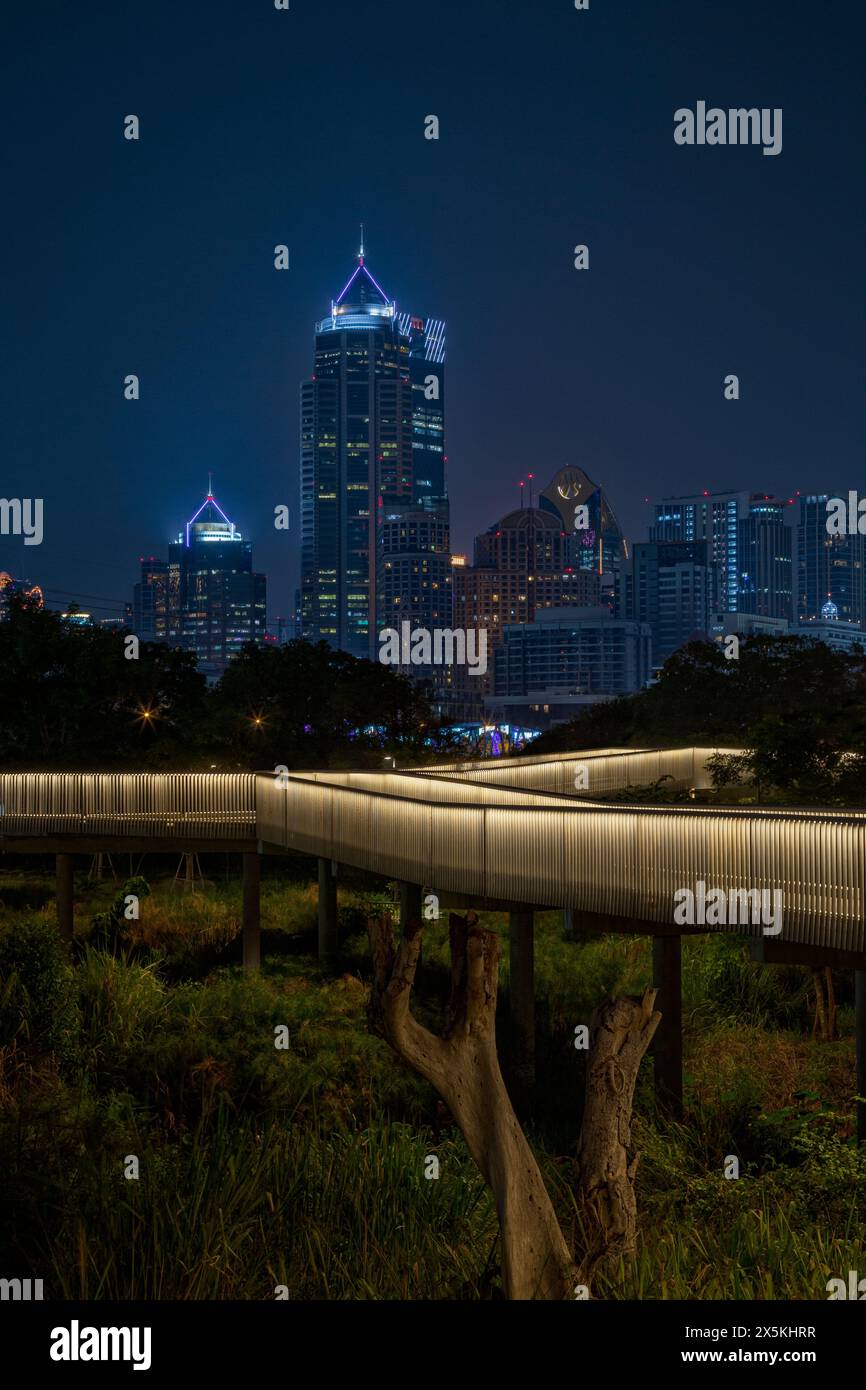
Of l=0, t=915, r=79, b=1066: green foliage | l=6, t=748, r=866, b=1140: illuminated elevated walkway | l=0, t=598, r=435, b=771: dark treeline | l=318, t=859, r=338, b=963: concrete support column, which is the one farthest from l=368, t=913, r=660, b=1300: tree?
l=0, t=598, r=435, b=771: dark treeline

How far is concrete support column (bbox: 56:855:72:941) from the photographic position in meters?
25.8

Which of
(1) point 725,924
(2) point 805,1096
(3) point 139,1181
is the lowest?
(2) point 805,1096

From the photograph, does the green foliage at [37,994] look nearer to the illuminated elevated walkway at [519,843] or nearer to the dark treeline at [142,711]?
the illuminated elevated walkway at [519,843]

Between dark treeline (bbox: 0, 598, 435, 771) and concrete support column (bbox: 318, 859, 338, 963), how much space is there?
9675mm

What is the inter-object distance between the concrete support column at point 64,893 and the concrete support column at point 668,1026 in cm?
1311

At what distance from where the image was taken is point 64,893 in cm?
2588

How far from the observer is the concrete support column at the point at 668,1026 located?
16.3 metres

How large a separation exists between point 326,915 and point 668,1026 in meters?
10.8

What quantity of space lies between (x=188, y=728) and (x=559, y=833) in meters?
25.3

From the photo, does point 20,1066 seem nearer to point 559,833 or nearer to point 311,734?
point 559,833

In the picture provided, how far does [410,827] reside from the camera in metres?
18.4
